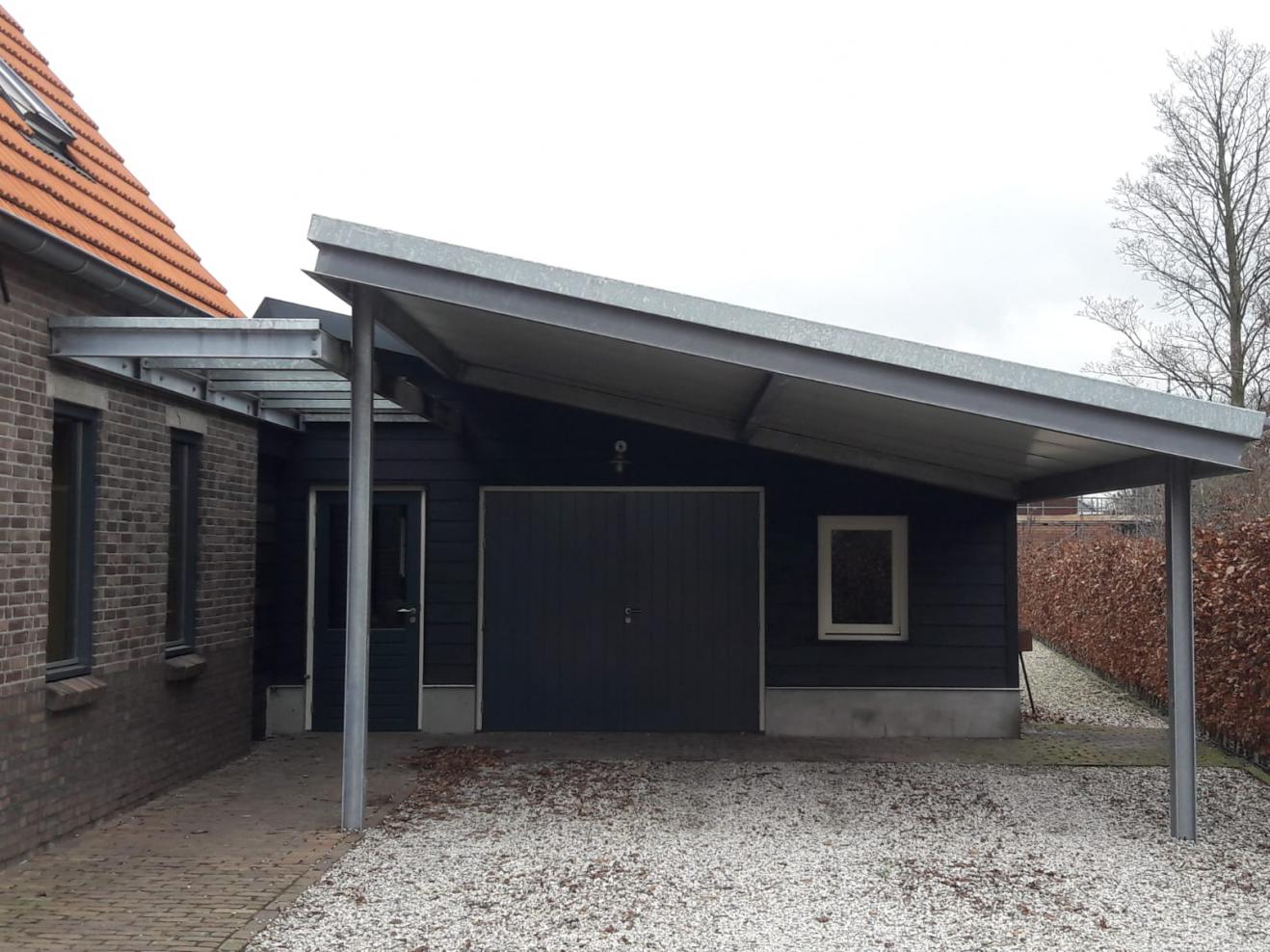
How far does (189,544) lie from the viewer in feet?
27.2

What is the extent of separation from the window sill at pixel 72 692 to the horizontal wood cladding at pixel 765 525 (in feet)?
11.3

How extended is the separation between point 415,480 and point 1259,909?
702 cm

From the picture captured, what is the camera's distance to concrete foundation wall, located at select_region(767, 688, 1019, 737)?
10.0 meters

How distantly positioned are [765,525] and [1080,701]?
4.74 meters

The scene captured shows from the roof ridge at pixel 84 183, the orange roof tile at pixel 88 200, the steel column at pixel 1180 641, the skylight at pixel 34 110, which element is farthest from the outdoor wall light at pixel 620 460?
the skylight at pixel 34 110

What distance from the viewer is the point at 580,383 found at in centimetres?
940

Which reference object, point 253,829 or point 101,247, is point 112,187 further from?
point 253,829

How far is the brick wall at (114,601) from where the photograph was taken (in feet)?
19.6

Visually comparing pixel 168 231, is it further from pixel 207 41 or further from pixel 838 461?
pixel 207 41

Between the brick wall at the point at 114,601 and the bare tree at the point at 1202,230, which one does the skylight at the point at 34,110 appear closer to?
the brick wall at the point at 114,601

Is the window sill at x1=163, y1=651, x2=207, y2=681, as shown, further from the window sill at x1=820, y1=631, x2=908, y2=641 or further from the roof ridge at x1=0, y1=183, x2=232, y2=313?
the window sill at x1=820, y1=631, x2=908, y2=641

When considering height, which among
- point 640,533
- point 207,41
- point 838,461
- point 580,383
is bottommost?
point 640,533

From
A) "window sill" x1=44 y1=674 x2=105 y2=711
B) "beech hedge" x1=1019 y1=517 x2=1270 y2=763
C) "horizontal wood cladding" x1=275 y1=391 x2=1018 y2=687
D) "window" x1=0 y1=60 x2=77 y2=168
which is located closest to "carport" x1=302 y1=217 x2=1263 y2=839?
"window sill" x1=44 y1=674 x2=105 y2=711

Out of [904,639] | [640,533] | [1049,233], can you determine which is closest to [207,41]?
[640,533]
